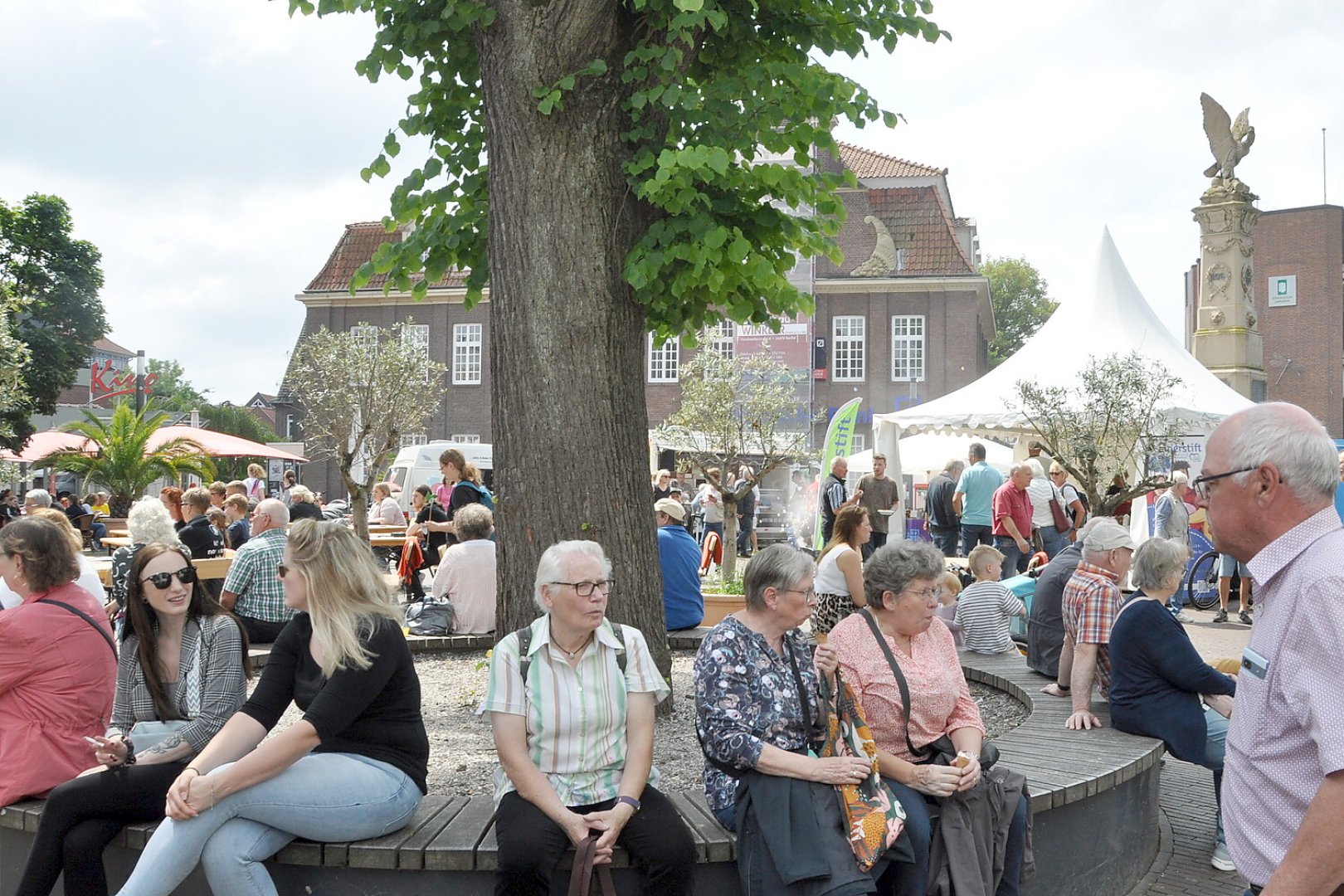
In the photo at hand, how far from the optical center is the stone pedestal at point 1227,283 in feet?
99.5

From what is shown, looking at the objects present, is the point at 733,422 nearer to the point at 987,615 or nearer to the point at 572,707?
the point at 987,615

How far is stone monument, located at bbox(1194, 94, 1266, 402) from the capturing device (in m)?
30.2

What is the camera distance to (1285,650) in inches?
88.4

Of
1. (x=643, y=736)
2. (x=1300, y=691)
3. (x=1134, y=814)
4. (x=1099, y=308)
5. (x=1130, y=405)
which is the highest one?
(x=1099, y=308)

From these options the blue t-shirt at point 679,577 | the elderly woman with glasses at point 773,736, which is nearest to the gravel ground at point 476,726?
the blue t-shirt at point 679,577

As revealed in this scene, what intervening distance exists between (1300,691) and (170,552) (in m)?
4.00

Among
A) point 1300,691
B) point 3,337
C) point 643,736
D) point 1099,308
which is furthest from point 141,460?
point 1300,691

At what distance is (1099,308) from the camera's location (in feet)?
61.5

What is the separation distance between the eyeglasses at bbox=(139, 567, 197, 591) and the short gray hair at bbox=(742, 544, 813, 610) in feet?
7.00

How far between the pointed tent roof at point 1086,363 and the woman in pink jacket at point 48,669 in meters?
14.4

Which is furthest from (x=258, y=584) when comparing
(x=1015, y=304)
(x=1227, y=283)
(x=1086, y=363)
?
(x=1015, y=304)

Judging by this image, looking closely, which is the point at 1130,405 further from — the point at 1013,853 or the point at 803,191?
the point at 1013,853

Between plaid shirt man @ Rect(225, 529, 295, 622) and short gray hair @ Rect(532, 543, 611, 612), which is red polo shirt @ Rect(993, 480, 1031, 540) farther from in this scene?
short gray hair @ Rect(532, 543, 611, 612)

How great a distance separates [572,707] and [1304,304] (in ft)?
203
